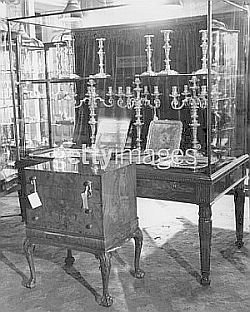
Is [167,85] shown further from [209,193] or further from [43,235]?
[43,235]

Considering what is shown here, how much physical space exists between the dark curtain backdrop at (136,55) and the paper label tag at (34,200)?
132 centimetres

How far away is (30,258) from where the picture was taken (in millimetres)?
3010

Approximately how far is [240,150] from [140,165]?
0.87 meters

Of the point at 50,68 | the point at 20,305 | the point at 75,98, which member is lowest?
the point at 20,305

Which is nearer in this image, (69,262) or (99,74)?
(69,262)

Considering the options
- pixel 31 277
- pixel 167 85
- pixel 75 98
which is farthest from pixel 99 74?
pixel 31 277

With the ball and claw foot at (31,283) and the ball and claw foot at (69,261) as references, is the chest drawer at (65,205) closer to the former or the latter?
the ball and claw foot at (31,283)

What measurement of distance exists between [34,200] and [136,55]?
6.21 ft

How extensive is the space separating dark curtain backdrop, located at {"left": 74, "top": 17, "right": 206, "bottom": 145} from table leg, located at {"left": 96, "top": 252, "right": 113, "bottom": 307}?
1.42 m

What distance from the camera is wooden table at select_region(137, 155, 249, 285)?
2957 mm

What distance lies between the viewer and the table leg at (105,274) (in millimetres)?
2686

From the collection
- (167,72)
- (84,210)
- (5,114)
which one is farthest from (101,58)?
(84,210)

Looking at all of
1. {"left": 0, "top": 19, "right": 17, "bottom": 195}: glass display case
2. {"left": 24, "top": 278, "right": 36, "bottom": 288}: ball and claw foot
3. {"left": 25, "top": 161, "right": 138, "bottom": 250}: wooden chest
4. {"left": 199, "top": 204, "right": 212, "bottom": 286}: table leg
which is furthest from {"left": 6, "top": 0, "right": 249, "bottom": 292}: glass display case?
{"left": 0, "top": 19, "right": 17, "bottom": 195}: glass display case

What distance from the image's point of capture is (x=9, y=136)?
205 inches
